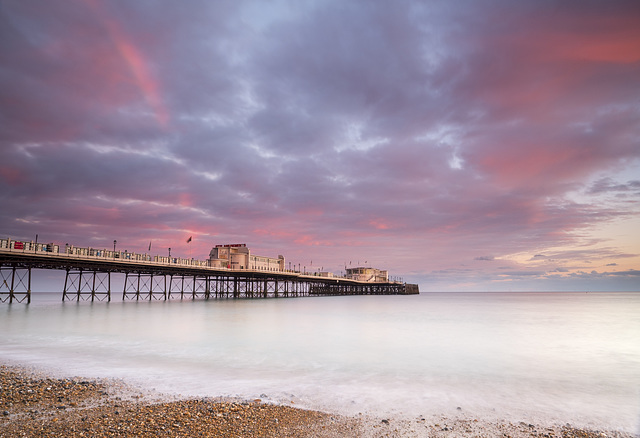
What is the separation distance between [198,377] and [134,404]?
145 inches

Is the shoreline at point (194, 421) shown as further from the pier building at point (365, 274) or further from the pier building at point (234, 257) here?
the pier building at point (365, 274)

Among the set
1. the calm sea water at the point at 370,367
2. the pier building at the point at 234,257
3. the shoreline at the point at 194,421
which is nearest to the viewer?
the shoreline at the point at 194,421

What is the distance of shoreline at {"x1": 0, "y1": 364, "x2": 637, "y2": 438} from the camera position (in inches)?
258

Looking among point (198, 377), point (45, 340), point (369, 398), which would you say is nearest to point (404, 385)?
point (369, 398)

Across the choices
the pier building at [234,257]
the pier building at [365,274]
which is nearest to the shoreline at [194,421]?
the pier building at [234,257]

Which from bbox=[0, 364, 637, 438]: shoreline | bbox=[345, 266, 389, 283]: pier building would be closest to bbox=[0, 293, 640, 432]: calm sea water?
bbox=[0, 364, 637, 438]: shoreline

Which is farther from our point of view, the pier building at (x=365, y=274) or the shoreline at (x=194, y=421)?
the pier building at (x=365, y=274)

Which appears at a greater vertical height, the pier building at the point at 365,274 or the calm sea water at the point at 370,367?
the pier building at the point at 365,274

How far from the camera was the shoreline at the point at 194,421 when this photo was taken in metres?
6.55

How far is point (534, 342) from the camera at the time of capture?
23328mm

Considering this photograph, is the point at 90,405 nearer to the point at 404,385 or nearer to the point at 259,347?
the point at 404,385

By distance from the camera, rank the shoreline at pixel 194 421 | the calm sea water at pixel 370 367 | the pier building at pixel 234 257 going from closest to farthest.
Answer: the shoreline at pixel 194 421 < the calm sea water at pixel 370 367 < the pier building at pixel 234 257

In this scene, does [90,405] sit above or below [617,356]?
above

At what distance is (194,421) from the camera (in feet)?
22.9
